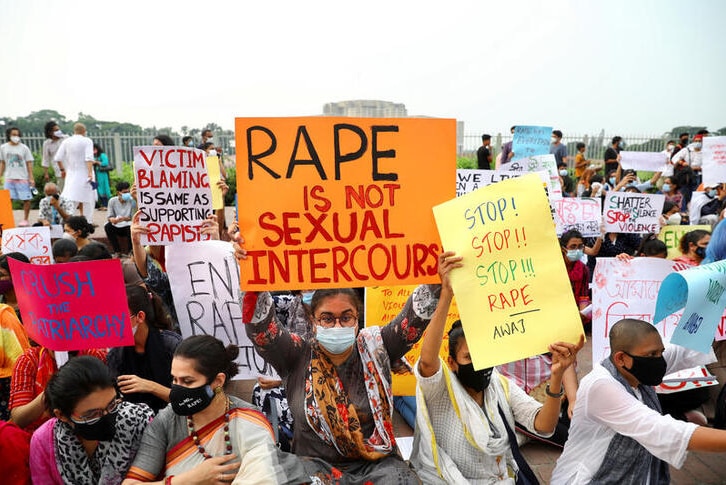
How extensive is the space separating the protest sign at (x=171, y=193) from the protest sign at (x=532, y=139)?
656cm

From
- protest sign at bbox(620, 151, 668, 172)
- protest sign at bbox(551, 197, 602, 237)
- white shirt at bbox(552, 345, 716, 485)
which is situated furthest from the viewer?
protest sign at bbox(620, 151, 668, 172)

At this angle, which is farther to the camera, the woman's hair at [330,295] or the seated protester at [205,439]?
the woman's hair at [330,295]

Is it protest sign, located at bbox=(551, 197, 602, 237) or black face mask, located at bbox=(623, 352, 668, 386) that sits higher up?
protest sign, located at bbox=(551, 197, 602, 237)

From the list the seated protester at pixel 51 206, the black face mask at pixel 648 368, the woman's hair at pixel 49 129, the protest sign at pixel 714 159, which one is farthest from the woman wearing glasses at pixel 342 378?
the woman's hair at pixel 49 129

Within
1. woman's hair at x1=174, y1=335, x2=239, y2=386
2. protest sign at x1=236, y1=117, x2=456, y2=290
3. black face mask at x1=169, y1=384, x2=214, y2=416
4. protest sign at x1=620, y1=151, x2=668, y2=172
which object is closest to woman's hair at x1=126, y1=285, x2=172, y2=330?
woman's hair at x1=174, y1=335, x2=239, y2=386

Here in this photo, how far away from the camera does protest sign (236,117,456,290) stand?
8.64 feet

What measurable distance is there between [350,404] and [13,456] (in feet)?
5.22

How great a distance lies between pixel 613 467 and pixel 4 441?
2.89m

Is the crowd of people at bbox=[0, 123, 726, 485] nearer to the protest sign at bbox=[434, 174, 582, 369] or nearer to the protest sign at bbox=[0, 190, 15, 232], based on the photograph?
the protest sign at bbox=[434, 174, 582, 369]

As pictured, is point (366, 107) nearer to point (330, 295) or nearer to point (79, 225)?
point (79, 225)

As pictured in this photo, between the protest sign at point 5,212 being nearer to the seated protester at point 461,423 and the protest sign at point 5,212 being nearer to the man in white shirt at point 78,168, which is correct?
the man in white shirt at point 78,168

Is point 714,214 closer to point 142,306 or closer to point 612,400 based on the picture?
point 612,400

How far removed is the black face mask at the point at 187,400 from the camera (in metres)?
2.48

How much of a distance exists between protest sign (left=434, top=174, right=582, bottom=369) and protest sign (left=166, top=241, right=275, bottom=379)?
212 cm
